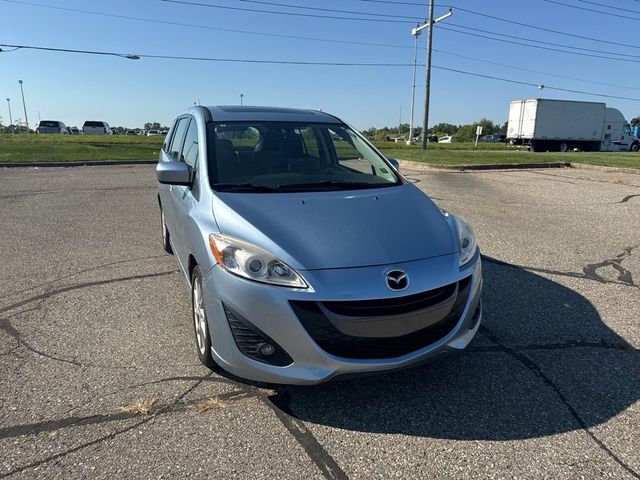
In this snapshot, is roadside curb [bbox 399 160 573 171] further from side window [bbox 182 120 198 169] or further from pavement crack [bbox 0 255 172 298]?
side window [bbox 182 120 198 169]

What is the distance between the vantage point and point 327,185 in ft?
12.4

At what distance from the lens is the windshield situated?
3.71 m

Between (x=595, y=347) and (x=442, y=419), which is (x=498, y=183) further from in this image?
(x=442, y=419)

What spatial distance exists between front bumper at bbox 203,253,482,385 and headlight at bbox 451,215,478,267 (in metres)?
0.24

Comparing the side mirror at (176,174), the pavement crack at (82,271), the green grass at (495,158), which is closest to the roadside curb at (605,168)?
the green grass at (495,158)

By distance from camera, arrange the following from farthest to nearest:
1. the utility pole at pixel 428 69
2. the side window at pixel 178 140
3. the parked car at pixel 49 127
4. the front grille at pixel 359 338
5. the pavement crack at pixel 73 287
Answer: the parked car at pixel 49 127 < the utility pole at pixel 428 69 < the side window at pixel 178 140 < the pavement crack at pixel 73 287 < the front grille at pixel 359 338

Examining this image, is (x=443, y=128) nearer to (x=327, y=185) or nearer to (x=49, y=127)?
(x=49, y=127)

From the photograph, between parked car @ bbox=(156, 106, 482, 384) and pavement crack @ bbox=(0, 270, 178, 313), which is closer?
parked car @ bbox=(156, 106, 482, 384)

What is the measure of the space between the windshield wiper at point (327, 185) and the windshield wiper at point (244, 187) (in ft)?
0.33

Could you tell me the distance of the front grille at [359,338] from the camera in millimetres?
2588

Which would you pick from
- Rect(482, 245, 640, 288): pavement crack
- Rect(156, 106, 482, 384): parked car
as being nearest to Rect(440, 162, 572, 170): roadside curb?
Rect(482, 245, 640, 288): pavement crack

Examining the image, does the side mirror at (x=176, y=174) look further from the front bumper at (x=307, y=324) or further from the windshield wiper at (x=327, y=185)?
the front bumper at (x=307, y=324)

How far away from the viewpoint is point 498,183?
13336 mm

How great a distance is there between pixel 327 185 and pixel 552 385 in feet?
6.70
